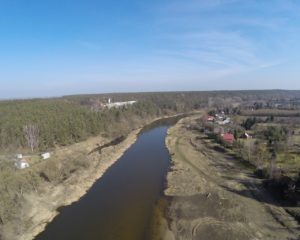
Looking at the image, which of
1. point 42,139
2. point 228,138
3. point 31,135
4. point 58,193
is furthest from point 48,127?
point 228,138

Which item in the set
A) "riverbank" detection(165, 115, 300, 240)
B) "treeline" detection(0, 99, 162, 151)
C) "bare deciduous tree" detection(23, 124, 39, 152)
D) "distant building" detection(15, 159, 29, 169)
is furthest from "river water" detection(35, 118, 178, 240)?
Result: "bare deciduous tree" detection(23, 124, 39, 152)

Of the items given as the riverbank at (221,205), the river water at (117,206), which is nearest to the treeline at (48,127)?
the river water at (117,206)

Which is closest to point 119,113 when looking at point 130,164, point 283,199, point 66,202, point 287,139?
Answer: point 130,164

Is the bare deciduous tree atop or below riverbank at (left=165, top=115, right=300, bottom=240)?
atop

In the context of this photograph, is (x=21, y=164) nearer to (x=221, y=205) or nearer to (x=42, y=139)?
(x=42, y=139)

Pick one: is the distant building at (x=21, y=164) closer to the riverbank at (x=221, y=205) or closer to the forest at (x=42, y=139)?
the forest at (x=42, y=139)

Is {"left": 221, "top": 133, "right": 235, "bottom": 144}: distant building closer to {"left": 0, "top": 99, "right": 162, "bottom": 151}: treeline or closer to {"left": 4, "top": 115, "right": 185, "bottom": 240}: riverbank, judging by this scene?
{"left": 4, "top": 115, "right": 185, "bottom": 240}: riverbank
